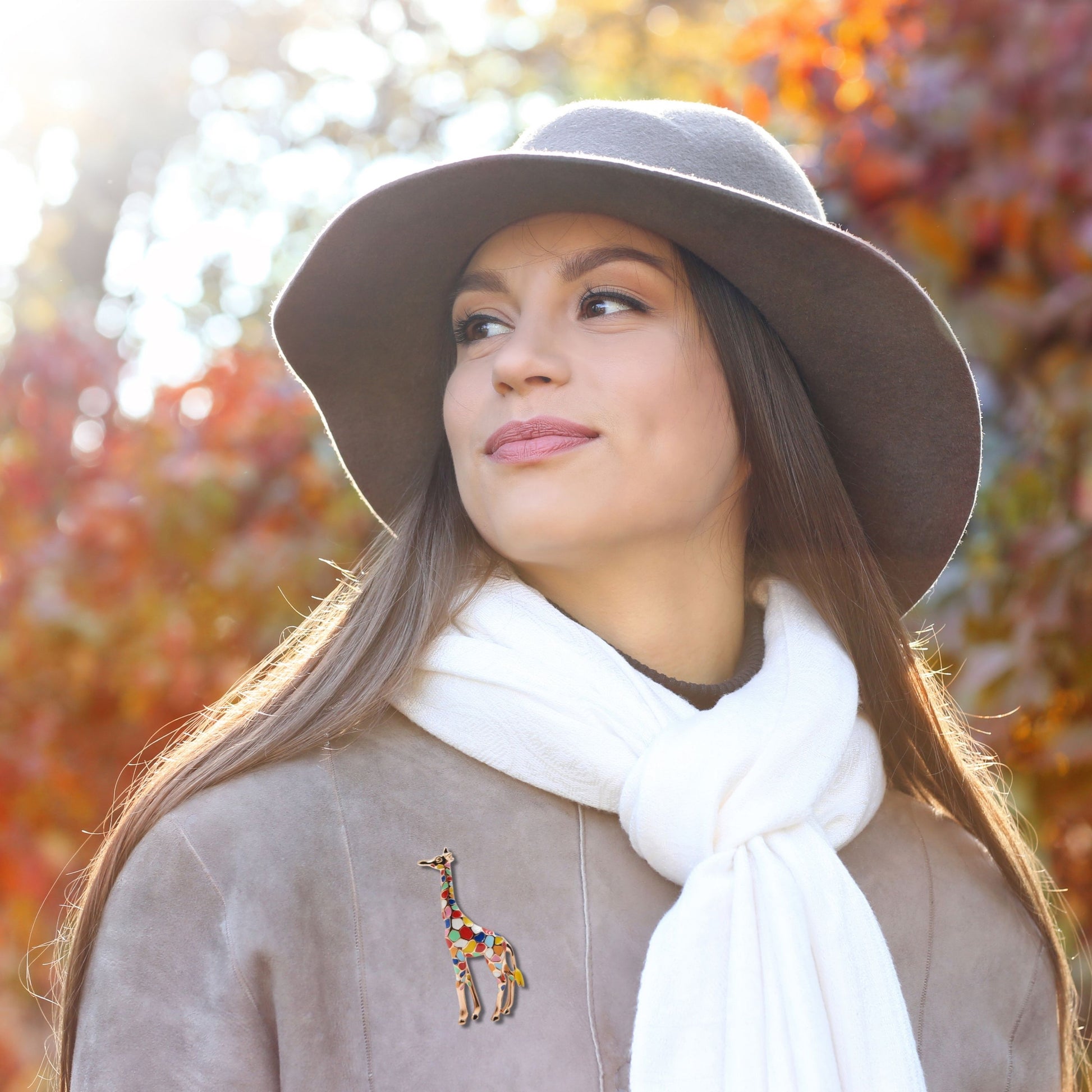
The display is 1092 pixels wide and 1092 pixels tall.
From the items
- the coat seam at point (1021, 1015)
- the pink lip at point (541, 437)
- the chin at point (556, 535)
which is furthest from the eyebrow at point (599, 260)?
the coat seam at point (1021, 1015)

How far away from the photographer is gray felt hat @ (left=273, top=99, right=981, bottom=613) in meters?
1.86

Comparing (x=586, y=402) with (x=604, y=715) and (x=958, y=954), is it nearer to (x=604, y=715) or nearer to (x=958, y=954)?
(x=604, y=715)

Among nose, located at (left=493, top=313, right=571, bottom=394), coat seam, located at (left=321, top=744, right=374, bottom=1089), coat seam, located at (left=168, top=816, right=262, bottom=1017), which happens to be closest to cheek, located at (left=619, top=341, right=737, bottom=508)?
nose, located at (left=493, top=313, right=571, bottom=394)

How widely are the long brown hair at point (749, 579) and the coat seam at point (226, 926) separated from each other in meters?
0.08

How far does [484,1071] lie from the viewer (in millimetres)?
1569

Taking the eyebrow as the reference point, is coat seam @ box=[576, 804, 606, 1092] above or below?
below

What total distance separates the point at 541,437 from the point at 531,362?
0.11 meters

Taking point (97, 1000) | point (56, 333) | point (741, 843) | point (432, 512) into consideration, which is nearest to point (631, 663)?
point (741, 843)

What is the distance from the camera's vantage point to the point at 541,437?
1.84 meters

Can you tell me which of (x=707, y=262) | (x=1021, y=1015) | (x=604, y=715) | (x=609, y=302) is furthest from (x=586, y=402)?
(x=1021, y=1015)

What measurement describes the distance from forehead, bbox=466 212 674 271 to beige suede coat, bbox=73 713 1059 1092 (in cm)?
74

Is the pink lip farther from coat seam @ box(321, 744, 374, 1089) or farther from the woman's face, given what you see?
coat seam @ box(321, 744, 374, 1089)

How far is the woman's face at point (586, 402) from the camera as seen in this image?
72.1 inches

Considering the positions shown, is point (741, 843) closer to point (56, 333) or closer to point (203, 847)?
point (203, 847)
